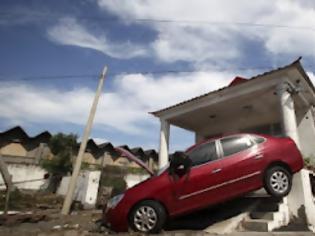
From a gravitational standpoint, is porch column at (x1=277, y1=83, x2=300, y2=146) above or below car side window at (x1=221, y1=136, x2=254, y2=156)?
above

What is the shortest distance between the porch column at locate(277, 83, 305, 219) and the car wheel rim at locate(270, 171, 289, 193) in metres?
0.54

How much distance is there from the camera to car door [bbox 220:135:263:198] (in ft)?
18.4

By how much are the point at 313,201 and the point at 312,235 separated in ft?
6.06

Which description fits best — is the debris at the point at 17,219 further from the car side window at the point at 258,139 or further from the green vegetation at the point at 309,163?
the green vegetation at the point at 309,163

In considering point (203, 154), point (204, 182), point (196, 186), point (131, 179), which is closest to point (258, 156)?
point (203, 154)

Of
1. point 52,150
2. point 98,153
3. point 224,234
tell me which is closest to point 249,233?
point 224,234

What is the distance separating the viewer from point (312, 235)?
4.93 metres

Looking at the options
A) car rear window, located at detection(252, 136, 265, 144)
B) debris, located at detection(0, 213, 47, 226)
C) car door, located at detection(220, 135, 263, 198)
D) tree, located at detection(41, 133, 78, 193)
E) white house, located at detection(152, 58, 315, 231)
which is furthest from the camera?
tree, located at detection(41, 133, 78, 193)

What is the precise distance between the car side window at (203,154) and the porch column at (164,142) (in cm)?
506

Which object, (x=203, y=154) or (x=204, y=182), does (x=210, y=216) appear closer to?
(x=204, y=182)

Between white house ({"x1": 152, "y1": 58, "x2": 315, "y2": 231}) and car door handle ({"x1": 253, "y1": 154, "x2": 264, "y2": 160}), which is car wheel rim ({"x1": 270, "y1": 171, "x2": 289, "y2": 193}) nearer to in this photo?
car door handle ({"x1": 253, "y1": 154, "x2": 264, "y2": 160})

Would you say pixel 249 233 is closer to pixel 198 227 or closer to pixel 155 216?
pixel 198 227

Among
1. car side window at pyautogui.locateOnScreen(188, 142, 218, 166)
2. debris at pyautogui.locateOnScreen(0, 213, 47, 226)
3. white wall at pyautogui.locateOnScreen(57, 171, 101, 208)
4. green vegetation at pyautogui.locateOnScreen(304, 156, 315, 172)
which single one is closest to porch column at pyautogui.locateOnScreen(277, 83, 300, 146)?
green vegetation at pyautogui.locateOnScreen(304, 156, 315, 172)

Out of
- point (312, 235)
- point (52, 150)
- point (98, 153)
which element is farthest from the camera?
point (98, 153)
